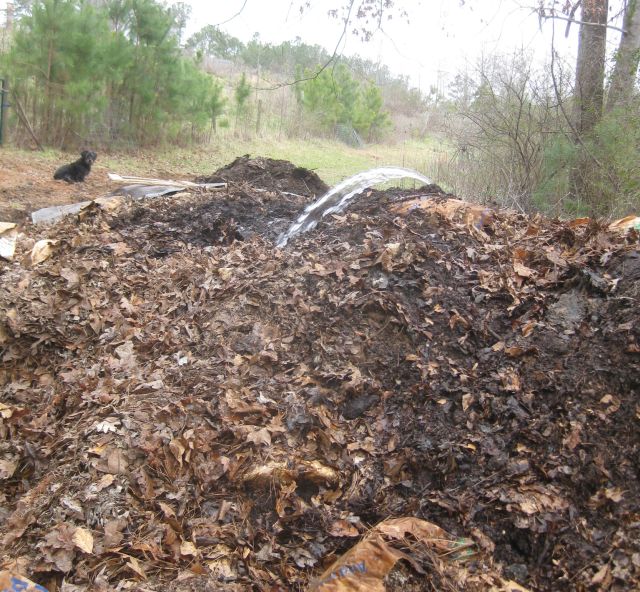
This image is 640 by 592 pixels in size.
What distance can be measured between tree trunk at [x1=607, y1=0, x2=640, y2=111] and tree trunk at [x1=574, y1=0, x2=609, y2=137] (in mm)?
187

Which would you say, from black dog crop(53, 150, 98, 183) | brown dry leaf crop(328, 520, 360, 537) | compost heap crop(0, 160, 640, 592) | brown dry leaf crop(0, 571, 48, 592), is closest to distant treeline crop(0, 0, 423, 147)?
black dog crop(53, 150, 98, 183)

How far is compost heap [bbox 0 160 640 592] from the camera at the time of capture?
6.92 feet

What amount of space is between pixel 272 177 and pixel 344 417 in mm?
5398

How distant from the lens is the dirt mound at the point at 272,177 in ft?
24.0

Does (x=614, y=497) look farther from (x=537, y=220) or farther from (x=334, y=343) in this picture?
(x=537, y=220)

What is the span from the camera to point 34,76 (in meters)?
10.7

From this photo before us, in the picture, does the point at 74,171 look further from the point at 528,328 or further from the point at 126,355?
the point at 528,328

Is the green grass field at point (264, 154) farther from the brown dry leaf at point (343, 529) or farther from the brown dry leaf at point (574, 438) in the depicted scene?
the brown dry leaf at point (343, 529)

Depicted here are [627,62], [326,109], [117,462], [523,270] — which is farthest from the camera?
[326,109]

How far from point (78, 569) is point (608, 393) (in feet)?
7.90

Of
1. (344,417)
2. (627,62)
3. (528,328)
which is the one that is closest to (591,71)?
(627,62)

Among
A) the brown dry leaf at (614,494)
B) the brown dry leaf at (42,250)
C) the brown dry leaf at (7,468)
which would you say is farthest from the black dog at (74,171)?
the brown dry leaf at (614,494)

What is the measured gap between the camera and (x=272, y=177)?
7.53m

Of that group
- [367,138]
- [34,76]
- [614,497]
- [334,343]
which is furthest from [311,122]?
[614,497]
